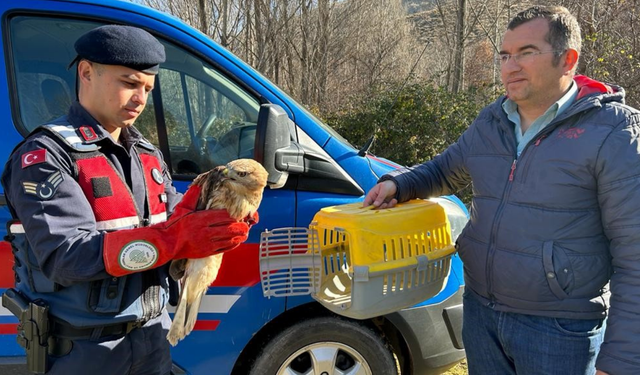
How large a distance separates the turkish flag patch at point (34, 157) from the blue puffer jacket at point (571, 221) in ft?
4.99

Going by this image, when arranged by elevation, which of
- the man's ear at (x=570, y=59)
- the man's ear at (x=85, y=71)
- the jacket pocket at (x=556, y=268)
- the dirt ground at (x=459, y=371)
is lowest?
the dirt ground at (x=459, y=371)

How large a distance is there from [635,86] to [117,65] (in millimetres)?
7291

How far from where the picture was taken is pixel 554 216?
1595 millimetres

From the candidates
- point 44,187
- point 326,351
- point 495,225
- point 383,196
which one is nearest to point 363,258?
point 383,196

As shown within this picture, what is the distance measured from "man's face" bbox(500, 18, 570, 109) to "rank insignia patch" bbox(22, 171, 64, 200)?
1.56 meters

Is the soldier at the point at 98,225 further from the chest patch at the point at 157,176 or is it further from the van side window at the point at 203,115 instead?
the van side window at the point at 203,115

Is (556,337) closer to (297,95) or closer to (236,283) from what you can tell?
(236,283)

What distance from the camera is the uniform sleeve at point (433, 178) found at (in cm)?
211

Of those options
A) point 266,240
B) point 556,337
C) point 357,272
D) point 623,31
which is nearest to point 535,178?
point 556,337

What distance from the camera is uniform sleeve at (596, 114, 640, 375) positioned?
145 centimetres

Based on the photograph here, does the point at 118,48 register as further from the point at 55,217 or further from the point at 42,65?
the point at 42,65

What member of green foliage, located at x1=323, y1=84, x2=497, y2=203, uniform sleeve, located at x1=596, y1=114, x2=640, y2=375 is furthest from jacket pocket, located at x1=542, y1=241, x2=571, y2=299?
green foliage, located at x1=323, y1=84, x2=497, y2=203

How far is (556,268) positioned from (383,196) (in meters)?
0.76

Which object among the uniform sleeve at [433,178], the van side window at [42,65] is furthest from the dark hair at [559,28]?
the van side window at [42,65]
